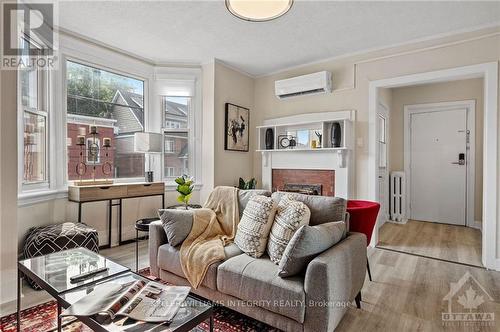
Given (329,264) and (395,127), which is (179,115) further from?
(395,127)

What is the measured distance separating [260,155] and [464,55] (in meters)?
3.03

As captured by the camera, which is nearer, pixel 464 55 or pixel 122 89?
pixel 464 55

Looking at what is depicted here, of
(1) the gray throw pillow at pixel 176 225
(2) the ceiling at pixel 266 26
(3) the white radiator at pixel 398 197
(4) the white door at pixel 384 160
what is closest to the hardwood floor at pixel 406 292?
(1) the gray throw pillow at pixel 176 225

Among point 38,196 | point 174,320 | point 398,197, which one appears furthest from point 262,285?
point 398,197

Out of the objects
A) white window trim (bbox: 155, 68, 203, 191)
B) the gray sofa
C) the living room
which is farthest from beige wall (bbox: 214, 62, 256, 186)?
the gray sofa

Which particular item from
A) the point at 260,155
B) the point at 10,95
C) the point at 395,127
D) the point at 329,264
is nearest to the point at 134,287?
the point at 329,264

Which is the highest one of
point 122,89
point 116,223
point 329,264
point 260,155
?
point 122,89

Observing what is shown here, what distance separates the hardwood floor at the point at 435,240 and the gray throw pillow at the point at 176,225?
2706mm

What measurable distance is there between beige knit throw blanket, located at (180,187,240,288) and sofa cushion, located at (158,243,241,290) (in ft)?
0.13

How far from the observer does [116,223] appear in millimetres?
3637

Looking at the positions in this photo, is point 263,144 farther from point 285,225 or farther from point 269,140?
point 285,225

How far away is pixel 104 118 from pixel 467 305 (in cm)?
435

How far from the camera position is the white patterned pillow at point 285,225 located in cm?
187

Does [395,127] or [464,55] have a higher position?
[464,55]
